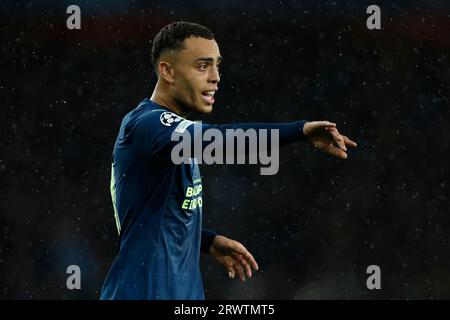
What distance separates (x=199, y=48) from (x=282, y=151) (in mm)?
3817

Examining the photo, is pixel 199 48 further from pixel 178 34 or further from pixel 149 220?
pixel 149 220

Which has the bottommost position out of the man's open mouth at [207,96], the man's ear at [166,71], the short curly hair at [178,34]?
the man's open mouth at [207,96]

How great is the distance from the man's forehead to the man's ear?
89mm

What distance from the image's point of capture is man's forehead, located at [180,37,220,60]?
12.1 ft

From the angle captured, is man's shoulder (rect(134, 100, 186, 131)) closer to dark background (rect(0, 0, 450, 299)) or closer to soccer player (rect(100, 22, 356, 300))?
soccer player (rect(100, 22, 356, 300))

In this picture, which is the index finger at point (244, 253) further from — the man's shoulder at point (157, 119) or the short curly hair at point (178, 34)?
the short curly hair at point (178, 34)

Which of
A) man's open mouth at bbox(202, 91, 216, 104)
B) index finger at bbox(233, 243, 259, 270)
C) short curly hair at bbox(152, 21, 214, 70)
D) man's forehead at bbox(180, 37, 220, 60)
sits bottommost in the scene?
index finger at bbox(233, 243, 259, 270)

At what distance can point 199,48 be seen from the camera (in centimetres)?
369

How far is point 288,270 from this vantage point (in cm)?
725

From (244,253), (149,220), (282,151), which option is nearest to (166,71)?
(149,220)

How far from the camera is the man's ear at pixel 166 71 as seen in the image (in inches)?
146

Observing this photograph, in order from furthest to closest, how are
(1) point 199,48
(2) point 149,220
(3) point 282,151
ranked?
(3) point 282,151
(1) point 199,48
(2) point 149,220

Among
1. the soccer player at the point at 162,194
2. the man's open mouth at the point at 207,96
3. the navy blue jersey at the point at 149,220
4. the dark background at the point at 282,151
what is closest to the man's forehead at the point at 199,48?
the soccer player at the point at 162,194

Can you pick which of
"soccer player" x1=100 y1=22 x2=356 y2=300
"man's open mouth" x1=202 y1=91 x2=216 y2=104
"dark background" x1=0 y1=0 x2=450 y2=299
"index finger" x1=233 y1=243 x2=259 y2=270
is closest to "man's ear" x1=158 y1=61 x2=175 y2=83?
"soccer player" x1=100 y1=22 x2=356 y2=300
